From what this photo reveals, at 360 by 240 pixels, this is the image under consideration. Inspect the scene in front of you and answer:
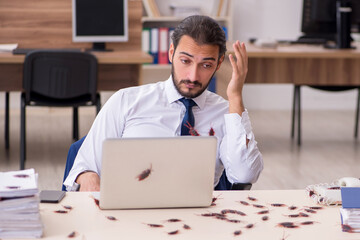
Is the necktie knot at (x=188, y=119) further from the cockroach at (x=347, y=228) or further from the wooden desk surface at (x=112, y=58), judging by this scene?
the wooden desk surface at (x=112, y=58)

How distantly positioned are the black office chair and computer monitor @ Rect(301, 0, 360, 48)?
1.83 meters

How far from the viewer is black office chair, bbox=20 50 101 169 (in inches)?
149

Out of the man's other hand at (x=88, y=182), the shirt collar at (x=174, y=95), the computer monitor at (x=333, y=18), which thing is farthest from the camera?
the computer monitor at (x=333, y=18)

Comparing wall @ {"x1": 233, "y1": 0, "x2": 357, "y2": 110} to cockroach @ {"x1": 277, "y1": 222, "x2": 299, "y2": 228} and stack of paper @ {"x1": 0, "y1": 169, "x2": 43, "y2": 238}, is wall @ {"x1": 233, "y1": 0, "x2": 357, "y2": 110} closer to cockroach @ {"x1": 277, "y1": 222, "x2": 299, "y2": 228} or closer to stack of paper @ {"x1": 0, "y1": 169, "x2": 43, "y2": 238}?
cockroach @ {"x1": 277, "y1": 222, "x2": 299, "y2": 228}

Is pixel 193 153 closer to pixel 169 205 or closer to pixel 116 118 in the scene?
pixel 169 205

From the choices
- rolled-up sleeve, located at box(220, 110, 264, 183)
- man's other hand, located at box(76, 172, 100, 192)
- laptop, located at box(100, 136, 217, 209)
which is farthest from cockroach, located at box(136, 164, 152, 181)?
rolled-up sleeve, located at box(220, 110, 264, 183)

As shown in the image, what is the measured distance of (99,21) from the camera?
4465 millimetres

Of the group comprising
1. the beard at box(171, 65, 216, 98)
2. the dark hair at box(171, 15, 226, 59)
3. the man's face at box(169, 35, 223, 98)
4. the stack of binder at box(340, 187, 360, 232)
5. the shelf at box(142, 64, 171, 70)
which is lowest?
the shelf at box(142, 64, 171, 70)

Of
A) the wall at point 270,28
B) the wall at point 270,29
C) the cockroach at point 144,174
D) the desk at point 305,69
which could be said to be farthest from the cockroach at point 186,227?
the wall at point 270,29

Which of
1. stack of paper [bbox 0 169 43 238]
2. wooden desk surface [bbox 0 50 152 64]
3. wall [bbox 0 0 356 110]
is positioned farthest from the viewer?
wall [bbox 0 0 356 110]

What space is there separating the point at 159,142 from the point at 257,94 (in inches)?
198

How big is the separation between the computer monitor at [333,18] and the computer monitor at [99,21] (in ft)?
4.62

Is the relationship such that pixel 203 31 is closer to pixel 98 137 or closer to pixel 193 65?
pixel 193 65

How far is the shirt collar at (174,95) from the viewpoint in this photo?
2.14 metres
